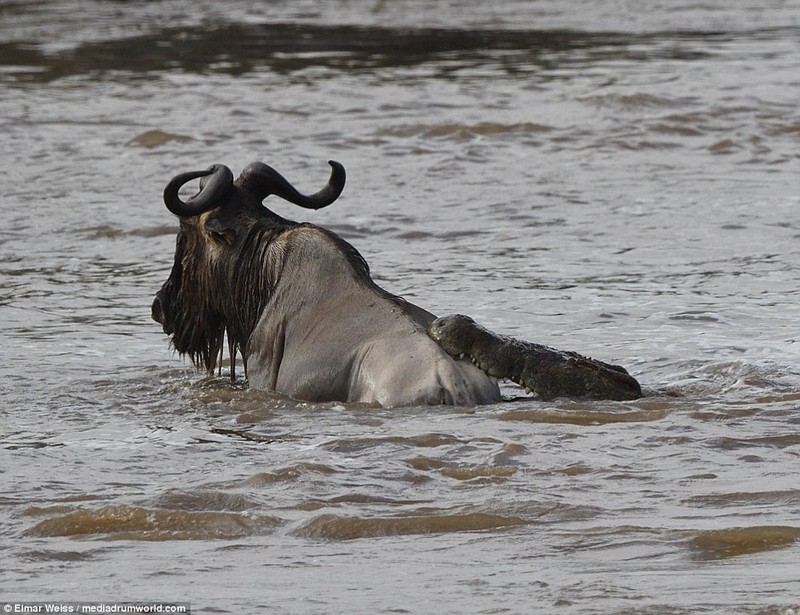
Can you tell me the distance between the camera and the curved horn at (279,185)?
29.0 feet

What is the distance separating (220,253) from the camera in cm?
882

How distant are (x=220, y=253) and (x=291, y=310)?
1.85 feet

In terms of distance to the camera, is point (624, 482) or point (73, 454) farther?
point (73, 454)

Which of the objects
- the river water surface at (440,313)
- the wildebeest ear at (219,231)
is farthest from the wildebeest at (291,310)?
the river water surface at (440,313)

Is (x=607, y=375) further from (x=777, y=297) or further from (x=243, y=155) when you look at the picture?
(x=243, y=155)

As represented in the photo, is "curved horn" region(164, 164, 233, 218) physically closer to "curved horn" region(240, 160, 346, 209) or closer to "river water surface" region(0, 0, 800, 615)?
"curved horn" region(240, 160, 346, 209)

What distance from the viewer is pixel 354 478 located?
705 centimetres

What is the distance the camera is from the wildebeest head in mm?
8734

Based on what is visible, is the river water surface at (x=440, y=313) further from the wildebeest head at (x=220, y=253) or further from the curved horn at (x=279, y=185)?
the curved horn at (x=279, y=185)

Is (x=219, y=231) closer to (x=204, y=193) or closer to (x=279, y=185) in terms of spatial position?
(x=204, y=193)

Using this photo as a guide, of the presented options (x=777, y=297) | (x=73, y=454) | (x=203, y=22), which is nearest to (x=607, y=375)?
(x=73, y=454)

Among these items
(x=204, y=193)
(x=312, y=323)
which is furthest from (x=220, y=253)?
(x=312, y=323)

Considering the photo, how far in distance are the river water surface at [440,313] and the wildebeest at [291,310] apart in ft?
0.45

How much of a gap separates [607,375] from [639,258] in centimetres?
465
